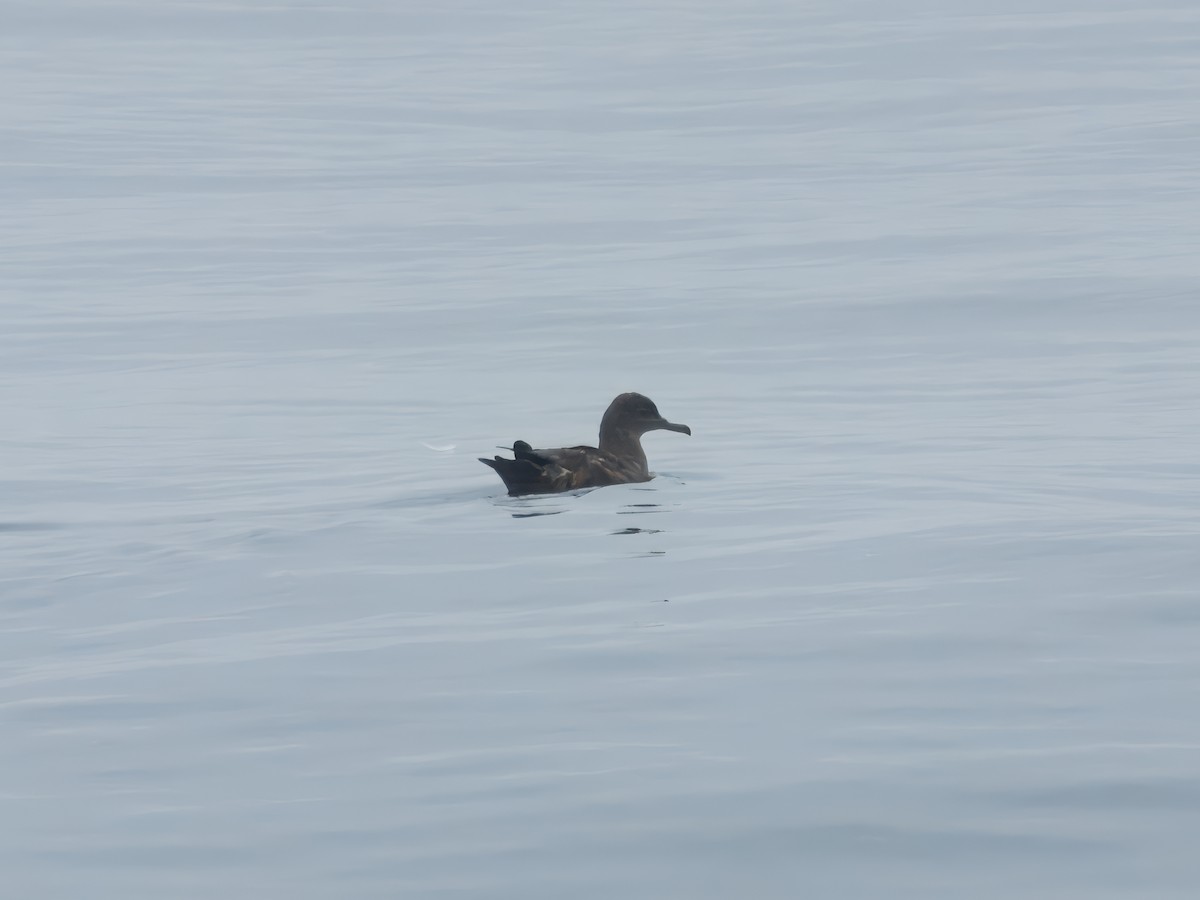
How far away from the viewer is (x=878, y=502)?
40.4 ft

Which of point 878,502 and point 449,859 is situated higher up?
point 878,502

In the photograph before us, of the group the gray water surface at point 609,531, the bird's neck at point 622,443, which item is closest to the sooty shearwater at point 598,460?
the bird's neck at point 622,443

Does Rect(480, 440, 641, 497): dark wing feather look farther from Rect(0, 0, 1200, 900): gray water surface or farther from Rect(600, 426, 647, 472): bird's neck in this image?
Rect(600, 426, 647, 472): bird's neck

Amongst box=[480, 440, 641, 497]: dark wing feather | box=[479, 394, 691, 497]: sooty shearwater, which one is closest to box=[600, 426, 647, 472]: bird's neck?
box=[479, 394, 691, 497]: sooty shearwater

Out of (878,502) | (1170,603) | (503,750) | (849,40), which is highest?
(849,40)

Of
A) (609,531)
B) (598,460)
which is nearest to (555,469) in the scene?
(598,460)

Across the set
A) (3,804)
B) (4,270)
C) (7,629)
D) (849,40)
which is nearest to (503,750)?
(3,804)

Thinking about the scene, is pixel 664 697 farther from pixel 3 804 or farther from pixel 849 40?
pixel 849 40

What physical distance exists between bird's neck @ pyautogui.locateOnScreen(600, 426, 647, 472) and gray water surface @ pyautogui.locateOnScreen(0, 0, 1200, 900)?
39 centimetres

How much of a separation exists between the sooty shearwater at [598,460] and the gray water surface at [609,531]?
0.84 ft

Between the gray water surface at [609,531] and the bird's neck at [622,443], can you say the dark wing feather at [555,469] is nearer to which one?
the gray water surface at [609,531]

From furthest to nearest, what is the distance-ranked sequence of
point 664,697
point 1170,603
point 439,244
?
point 439,244
point 1170,603
point 664,697

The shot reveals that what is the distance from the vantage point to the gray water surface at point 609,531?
6.36 meters

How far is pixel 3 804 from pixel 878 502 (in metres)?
6.67
